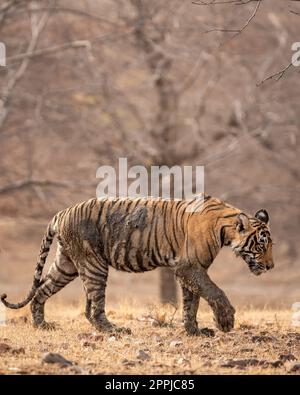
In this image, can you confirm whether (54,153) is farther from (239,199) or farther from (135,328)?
(135,328)

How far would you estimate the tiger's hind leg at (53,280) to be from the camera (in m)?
9.91

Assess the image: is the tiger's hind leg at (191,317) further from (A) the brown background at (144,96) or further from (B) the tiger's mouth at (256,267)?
(A) the brown background at (144,96)

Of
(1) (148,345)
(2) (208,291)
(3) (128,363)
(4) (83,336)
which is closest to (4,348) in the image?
(3) (128,363)

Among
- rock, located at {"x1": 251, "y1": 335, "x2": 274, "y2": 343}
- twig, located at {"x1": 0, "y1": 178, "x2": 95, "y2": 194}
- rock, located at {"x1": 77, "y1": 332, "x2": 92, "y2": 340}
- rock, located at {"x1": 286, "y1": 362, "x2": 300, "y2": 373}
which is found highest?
twig, located at {"x1": 0, "y1": 178, "x2": 95, "y2": 194}

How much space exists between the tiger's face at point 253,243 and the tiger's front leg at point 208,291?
0.47 meters

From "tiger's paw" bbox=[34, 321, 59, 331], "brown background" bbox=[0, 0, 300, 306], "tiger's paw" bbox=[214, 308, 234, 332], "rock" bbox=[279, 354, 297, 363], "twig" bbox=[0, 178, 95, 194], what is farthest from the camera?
"brown background" bbox=[0, 0, 300, 306]

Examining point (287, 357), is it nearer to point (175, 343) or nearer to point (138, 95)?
point (175, 343)

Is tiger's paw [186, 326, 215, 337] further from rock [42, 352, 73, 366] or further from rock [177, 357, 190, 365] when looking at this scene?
rock [42, 352, 73, 366]

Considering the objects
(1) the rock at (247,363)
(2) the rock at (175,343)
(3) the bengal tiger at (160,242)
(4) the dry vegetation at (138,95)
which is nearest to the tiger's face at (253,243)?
(3) the bengal tiger at (160,242)

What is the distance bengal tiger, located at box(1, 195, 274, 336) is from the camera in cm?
908

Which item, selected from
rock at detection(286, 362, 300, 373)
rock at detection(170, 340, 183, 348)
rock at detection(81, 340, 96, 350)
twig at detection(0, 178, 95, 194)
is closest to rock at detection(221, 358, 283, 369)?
rock at detection(286, 362, 300, 373)

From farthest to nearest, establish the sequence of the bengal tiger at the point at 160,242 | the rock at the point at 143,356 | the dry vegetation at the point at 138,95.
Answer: the dry vegetation at the point at 138,95
the bengal tiger at the point at 160,242
the rock at the point at 143,356

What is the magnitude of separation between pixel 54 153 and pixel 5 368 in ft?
44.4
